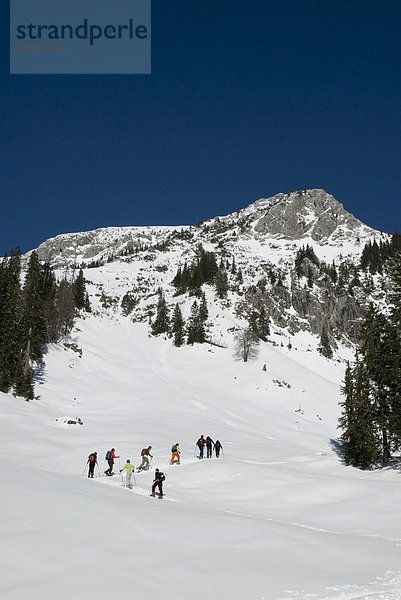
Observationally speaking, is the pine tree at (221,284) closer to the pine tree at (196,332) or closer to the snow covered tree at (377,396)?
the pine tree at (196,332)

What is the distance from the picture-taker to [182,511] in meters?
12.9

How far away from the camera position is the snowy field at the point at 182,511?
23.0 feet

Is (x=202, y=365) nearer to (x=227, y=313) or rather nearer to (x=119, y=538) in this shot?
(x=227, y=313)

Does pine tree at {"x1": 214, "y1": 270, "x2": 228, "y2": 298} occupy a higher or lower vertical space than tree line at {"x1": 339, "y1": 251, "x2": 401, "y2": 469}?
higher

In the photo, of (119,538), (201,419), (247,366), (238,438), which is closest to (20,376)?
(201,419)

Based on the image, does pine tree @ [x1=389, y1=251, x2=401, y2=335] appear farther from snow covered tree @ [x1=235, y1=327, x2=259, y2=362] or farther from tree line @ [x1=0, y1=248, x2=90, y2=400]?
snow covered tree @ [x1=235, y1=327, x2=259, y2=362]

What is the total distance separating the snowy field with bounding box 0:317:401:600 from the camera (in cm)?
702

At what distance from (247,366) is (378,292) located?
77503 millimetres

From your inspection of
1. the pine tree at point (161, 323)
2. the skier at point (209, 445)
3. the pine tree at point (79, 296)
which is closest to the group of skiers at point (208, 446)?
the skier at point (209, 445)

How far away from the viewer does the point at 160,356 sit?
74.5 m

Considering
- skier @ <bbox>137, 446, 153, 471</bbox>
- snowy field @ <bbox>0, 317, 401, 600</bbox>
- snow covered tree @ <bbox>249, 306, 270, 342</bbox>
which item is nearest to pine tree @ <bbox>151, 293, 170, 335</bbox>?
snow covered tree @ <bbox>249, 306, 270, 342</bbox>

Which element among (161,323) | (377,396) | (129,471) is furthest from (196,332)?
(129,471)

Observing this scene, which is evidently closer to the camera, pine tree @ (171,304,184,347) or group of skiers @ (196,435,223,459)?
group of skiers @ (196,435,223,459)

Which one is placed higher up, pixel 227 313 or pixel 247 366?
pixel 227 313
